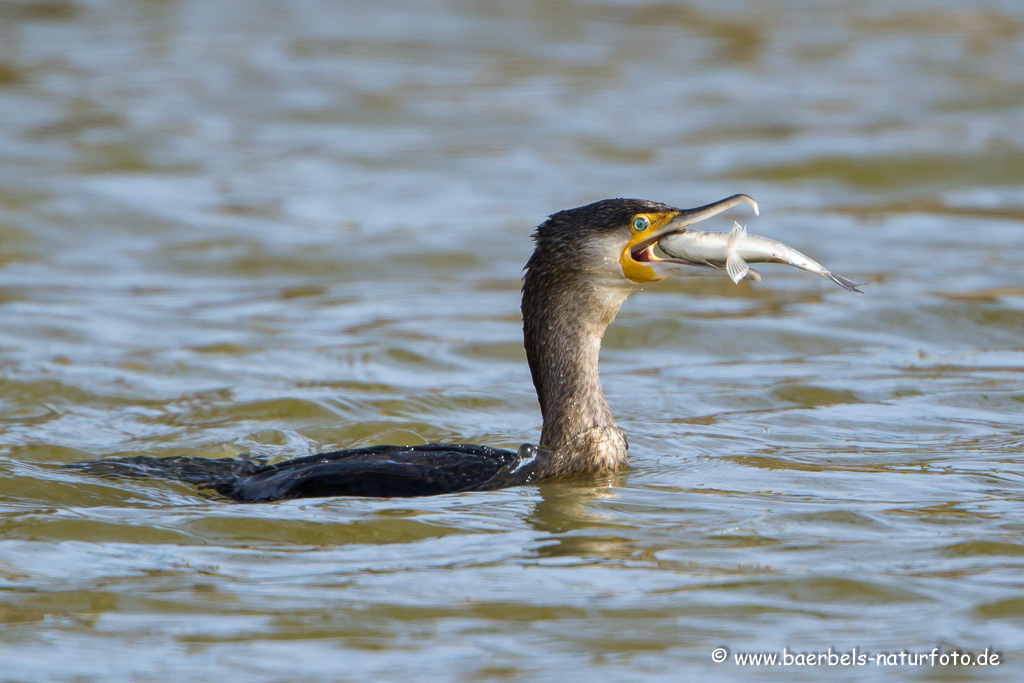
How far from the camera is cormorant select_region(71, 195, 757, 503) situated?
17.9 feet

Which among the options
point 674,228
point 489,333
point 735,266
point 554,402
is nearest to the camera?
point 735,266

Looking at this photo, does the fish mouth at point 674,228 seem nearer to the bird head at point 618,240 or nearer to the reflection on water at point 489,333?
the bird head at point 618,240

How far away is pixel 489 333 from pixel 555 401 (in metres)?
3.55

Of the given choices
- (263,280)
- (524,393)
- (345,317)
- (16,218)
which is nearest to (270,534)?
(524,393)

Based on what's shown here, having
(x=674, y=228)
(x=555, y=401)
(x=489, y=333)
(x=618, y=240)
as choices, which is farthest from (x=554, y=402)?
(x=489, y=333)

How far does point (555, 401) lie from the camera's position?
5785 millimetres

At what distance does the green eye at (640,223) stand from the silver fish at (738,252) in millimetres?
125

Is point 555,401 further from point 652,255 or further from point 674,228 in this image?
point 674,228

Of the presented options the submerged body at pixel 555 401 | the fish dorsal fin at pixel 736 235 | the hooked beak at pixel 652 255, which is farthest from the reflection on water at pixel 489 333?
the fish dorsal fin at pixel 736 235

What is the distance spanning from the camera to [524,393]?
26.1ft

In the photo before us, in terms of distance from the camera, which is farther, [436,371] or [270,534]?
[436,371]

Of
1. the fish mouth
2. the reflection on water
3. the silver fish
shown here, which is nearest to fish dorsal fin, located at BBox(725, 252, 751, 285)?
the silver fish

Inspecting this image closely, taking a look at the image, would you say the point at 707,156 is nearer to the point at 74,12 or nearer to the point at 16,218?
the point at 16,218

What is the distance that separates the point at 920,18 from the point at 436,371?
44.6 feet
